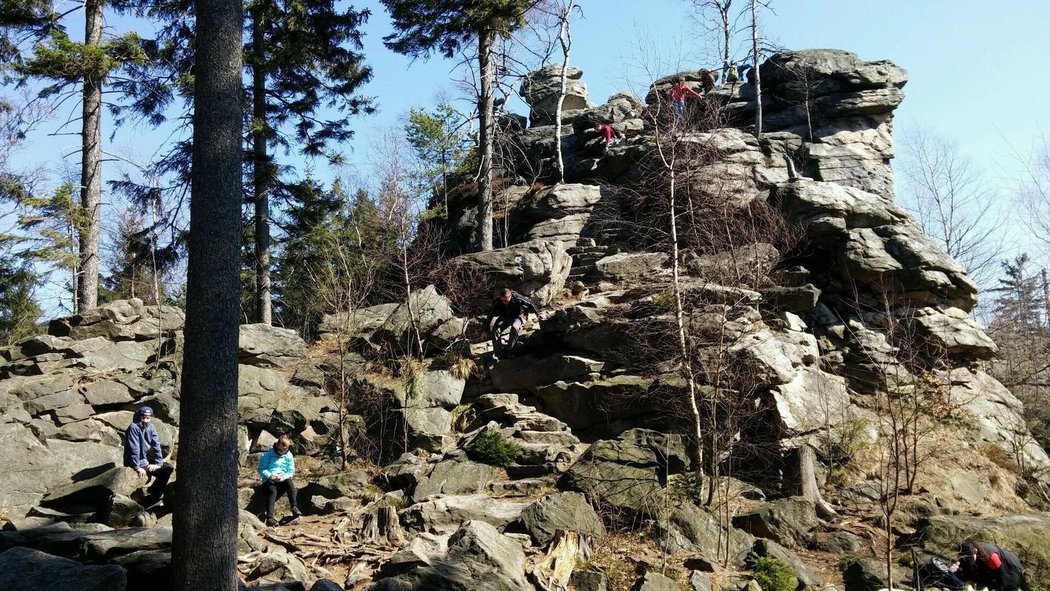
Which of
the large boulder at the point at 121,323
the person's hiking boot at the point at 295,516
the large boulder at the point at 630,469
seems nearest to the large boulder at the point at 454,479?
the large boulder at the point at 630,469

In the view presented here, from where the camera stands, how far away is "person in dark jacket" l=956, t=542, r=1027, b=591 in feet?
30.8

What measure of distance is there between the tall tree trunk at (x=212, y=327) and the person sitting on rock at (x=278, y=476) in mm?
5009

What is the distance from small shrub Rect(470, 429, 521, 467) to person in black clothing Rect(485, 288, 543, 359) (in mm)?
3119

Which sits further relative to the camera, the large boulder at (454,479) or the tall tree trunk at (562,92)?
the tall tree trunk at (562,92)

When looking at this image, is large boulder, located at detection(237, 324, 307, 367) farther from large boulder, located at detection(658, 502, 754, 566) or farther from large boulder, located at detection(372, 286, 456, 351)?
large boulder, located at detection(658, 502, 754, 566)

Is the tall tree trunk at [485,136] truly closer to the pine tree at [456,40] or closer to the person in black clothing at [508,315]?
the pine tree at [456,40]

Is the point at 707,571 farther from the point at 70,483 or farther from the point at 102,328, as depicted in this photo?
the point at 102,328

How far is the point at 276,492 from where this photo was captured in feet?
36.9

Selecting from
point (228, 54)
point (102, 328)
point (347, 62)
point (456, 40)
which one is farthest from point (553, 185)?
point (228, 54)

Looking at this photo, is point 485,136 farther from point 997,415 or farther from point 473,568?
point 473,568

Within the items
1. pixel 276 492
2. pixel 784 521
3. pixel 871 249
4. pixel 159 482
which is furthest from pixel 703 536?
pixel 871 249

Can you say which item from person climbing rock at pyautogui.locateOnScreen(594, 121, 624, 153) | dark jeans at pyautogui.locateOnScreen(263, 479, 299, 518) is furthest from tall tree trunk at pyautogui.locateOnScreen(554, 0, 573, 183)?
dark jeans at pyautogui.locateOnScreen(263, 479, 299, 518)

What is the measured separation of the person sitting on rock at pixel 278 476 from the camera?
1116cm

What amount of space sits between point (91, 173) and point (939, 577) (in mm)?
21968
